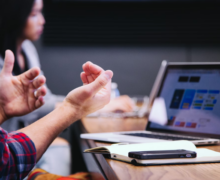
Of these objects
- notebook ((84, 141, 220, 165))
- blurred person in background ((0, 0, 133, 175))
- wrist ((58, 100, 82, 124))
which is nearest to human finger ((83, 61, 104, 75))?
wrist ((58, 100, 82, 124))

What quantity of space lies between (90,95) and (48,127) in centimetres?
15

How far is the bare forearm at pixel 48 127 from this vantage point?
2.38 feet

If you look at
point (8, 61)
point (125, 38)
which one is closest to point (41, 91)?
point (8, 61)

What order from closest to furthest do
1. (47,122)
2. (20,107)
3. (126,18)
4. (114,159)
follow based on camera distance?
(114,159) → (47,122) → (20,107) → (126,18)

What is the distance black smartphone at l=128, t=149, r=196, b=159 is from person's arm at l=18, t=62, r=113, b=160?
220 millimetres

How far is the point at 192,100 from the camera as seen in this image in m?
1.00

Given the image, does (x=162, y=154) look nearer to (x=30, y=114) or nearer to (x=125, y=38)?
(x=30, y=114)

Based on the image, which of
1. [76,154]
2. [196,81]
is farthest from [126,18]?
[196,81]

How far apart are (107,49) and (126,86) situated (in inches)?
20.2

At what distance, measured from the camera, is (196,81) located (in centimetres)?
103

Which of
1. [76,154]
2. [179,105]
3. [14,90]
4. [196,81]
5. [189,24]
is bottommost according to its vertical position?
[76,154]

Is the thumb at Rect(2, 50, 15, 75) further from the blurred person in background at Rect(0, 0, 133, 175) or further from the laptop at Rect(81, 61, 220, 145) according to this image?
the blurred person in background at Rect(0, 0, 133, 175)

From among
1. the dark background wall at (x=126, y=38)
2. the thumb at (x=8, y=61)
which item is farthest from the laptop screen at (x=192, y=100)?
the dark background wall at (x=126, y=38)

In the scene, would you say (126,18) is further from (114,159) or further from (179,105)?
(114,159)
